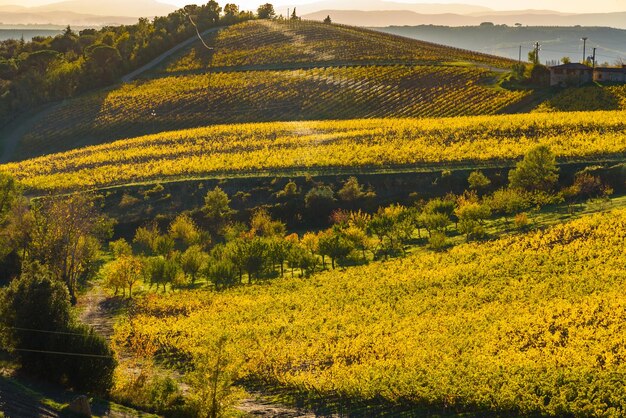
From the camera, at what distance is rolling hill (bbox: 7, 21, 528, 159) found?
15038 cm

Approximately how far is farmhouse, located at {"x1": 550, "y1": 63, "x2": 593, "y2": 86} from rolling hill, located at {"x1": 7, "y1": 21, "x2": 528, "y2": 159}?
718 cm

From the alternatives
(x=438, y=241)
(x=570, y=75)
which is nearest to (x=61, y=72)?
(x=570, y=75)

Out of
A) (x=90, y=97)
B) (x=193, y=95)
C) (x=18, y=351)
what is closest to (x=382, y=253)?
(x=18, y=351)

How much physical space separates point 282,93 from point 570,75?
174 ft

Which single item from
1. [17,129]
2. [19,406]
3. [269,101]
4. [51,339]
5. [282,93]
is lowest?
[19,406]

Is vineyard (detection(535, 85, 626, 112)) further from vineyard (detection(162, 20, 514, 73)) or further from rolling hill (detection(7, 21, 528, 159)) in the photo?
vineyard (detection(162, 20, 514, 73))

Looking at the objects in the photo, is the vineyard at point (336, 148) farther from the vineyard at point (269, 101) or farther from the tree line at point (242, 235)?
the vineyard at point (269, 101)

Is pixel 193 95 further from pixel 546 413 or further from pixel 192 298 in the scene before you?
pixel 546 413

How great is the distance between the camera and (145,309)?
72625 millimetres

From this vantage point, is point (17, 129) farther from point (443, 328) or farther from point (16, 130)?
point (443, 328)

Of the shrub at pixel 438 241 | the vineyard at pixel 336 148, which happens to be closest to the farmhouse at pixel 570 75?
the vineyard at pixel 336 148

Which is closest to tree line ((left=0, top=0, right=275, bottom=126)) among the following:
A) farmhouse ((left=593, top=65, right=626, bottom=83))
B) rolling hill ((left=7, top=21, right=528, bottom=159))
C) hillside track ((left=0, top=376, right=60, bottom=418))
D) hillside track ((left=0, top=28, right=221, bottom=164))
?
hillside track ((left=0, top=28, right=221, bottom=164))

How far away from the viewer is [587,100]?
445ft

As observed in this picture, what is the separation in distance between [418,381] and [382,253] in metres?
34.0
